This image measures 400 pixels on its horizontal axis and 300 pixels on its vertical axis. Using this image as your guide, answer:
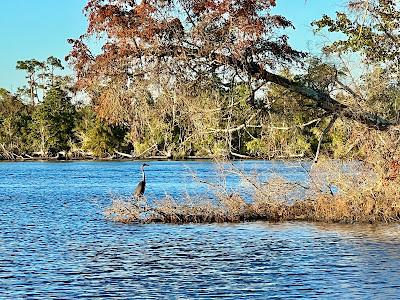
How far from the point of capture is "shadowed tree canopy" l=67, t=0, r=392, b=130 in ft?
73.1

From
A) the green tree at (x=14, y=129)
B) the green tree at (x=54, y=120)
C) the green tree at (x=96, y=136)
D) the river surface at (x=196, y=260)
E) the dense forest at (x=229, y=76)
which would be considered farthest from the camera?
the green tree at (x=14, y=129)

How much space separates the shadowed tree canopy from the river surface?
4.38 metres

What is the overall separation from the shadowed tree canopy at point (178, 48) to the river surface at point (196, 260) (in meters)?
4.38

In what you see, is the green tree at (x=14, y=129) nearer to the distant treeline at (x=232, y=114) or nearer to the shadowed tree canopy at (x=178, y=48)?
the distant treeline at (x=232, y=114)

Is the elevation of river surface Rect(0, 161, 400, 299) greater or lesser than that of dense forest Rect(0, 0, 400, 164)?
lesser

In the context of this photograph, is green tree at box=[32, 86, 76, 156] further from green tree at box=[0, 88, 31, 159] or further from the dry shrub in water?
the dry shrub in water

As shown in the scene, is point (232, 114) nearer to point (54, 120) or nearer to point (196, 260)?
point (196, 260)

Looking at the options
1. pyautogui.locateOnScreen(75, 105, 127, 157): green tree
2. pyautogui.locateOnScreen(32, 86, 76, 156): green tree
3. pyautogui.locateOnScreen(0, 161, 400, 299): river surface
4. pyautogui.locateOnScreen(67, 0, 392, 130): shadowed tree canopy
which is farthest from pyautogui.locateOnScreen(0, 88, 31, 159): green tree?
pyautogui.locateOnScreen(67, 0, 392, 130): shadowed tree canopy

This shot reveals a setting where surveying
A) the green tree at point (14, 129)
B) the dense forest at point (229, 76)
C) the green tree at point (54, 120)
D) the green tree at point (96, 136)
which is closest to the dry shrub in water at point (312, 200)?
the dense forest at point (229, 76)

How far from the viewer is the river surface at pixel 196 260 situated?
665 inches

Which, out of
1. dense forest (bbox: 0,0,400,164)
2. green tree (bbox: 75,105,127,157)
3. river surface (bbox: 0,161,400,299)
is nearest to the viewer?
river surface (bbox: 0,161,400,299)

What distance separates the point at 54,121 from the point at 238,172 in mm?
87110

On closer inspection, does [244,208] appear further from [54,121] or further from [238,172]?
[54,121]

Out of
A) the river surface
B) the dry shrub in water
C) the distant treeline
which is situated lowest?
the river surface
